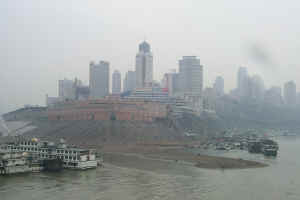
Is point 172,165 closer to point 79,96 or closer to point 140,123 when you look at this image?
point 140,123

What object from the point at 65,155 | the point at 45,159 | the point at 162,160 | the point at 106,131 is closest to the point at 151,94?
the point at 106,131

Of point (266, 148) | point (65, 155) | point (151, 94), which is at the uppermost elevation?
point (151, 94)

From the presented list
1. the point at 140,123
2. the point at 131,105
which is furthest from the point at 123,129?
the point at 131,105

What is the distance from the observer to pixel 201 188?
42.0 metres

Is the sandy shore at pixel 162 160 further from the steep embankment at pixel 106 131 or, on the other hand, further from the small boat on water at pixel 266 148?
the steep embankment at pixel 106 131

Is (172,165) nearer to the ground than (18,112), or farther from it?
nearer to the ground

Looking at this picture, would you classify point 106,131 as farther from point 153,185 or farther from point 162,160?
point 153,185

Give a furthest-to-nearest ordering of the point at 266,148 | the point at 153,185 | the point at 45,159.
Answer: the point at 266,148 < the point at 45,159 < the point at 153,185

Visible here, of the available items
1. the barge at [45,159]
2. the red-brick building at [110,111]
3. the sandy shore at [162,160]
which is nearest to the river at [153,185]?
the barge at [45,159]

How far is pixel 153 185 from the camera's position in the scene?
42.9 metres

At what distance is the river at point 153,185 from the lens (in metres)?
37.8

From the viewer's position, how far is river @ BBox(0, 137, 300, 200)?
37750mm

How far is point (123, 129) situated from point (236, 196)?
67667 millimetres

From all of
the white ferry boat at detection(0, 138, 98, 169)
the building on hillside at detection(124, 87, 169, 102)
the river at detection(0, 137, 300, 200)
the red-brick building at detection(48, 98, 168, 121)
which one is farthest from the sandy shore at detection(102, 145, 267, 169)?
the building on hillside at detection(124, 87, 169, 102)
